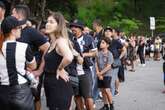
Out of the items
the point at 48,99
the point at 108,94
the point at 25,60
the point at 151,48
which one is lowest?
the point at 151,48

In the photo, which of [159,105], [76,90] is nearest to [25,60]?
[76,90]

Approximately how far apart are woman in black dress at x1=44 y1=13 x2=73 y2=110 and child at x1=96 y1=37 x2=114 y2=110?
3898mm

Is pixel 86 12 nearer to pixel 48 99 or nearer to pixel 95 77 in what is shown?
pixel 95 77

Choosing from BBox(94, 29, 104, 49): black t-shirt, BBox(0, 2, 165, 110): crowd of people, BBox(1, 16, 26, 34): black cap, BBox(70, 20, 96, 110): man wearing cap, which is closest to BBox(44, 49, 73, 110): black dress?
BBox(0, 2, 165, 110): crowd of people

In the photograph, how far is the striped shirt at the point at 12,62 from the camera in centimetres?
635

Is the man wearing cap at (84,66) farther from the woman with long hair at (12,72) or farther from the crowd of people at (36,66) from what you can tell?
the woman with long hair at (12,72)

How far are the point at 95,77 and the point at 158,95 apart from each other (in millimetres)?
3432

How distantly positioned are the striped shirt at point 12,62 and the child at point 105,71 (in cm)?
481

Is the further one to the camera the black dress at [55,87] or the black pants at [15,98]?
the black dress at [55,87]

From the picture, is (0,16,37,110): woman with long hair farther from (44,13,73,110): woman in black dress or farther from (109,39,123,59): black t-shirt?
(109,39,123,59): black t-shirt

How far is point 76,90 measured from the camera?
29.8 ft

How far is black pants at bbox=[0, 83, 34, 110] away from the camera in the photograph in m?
6.32

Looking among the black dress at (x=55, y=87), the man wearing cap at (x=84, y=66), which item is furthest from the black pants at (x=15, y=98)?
the man wearing cap at (x=84, y=66)

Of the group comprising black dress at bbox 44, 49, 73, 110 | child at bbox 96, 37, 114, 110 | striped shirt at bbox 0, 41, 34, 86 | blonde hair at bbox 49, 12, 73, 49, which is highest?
blonde hair at bbox 49, 12, 73, 49
